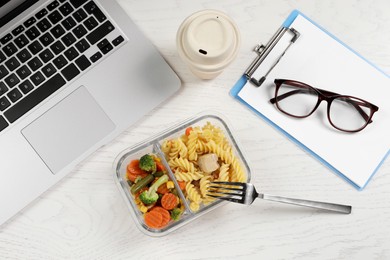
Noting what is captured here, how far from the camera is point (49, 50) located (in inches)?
35.4

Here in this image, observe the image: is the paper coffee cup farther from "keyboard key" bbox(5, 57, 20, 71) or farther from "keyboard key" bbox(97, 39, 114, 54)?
"keyboard key" bbox(5, 57, 20, 71)

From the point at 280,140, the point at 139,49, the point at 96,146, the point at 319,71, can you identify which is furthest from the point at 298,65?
the point at 96,146

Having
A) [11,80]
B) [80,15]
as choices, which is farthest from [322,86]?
[11,80]

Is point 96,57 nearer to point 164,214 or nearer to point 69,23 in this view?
point 69,23

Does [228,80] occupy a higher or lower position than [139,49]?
lower

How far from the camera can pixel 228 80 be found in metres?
0.96

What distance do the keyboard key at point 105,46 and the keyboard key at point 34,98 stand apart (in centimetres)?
9

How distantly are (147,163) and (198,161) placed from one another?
9 centimetres

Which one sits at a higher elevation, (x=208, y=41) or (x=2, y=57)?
(x=2, y=57)

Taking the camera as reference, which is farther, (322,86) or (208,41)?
(322,86)

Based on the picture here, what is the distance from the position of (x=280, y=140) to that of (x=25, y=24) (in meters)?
0.52

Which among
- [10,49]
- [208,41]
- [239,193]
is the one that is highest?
[10,49]

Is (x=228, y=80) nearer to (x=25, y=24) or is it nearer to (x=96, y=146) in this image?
(x=96, y=146)

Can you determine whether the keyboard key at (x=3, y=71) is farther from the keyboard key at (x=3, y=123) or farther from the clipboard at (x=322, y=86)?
the clipboard at (x=322, y=86)
